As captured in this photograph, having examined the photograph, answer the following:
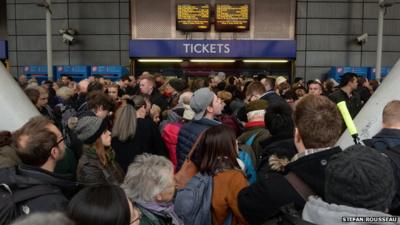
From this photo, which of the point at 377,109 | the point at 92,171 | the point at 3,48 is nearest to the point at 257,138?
the point at 377,109

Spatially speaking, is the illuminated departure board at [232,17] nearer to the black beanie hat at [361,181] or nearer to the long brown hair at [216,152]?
the long brown hair at [216,152]

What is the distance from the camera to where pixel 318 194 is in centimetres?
209

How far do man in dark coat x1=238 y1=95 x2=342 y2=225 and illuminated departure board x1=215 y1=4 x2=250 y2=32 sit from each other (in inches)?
549

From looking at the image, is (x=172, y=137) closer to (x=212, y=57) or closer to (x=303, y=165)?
(x=303, y=165)

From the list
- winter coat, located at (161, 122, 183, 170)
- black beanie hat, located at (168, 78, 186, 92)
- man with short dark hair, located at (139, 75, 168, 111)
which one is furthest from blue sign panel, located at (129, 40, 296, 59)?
winter coat, located at (161, 122, 183, 170)

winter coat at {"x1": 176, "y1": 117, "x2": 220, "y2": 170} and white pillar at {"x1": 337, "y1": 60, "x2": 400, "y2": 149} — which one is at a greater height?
white pillar at {"x1": 337, "y1": 60, "x2": 400, "y2": 149}

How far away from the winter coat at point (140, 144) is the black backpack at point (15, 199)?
2321 mm

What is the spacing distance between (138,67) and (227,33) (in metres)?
3.68

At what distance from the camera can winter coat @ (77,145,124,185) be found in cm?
321

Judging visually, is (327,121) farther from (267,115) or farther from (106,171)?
(106,171)

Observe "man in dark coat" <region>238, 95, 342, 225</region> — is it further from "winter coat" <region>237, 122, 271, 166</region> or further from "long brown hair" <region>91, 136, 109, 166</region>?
"long brown hair" <region>91, 136, 109, 166</region>

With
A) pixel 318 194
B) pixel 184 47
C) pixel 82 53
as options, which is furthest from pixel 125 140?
pixel 82 53

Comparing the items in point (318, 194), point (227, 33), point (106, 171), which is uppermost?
point (227, 33)

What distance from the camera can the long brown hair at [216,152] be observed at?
2.93m
